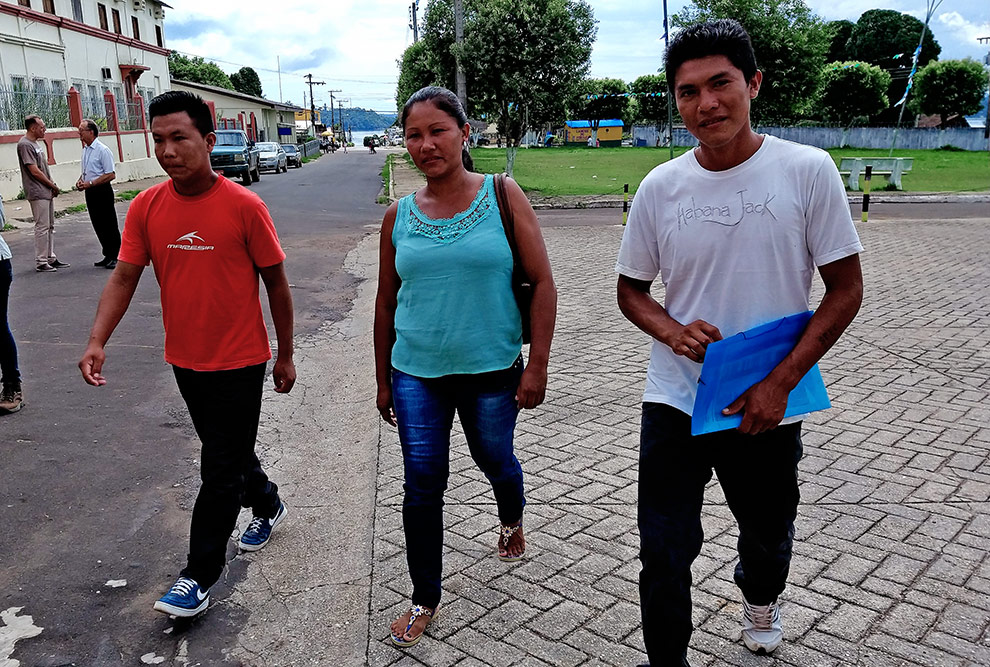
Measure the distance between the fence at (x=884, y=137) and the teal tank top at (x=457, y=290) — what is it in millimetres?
55066

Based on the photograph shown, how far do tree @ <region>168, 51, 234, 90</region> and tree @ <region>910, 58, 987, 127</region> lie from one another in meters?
64.2

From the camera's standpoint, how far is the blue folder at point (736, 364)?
233 centimetres

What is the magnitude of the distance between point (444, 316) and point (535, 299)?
1.12ft

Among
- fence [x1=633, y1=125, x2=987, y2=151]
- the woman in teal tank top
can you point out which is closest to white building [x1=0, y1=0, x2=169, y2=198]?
the woman in teal tank top

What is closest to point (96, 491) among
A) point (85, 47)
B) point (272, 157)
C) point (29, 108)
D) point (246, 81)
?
point (29, 108)

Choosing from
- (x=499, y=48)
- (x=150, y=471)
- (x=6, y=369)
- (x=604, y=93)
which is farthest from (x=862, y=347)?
(x=604, y=93)

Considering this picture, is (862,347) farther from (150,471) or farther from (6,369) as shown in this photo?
(6,369)

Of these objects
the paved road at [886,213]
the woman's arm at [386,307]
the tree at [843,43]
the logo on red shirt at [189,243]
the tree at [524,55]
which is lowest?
the paved road at [886,213]

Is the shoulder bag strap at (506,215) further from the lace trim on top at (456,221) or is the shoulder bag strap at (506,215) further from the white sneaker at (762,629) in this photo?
the white sneaker at (762,629)

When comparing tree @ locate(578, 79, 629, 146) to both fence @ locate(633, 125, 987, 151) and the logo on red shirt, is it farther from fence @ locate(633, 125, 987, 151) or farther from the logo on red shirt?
the logo on red shirt

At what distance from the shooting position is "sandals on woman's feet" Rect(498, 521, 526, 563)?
355cm

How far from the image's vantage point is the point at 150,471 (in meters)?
4.79

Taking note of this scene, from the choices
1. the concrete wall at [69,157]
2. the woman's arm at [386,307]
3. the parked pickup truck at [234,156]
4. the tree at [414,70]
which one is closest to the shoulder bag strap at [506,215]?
the woman's arm at [386,307]

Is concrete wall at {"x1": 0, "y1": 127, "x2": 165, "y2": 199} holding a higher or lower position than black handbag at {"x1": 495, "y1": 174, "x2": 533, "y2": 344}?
lower
